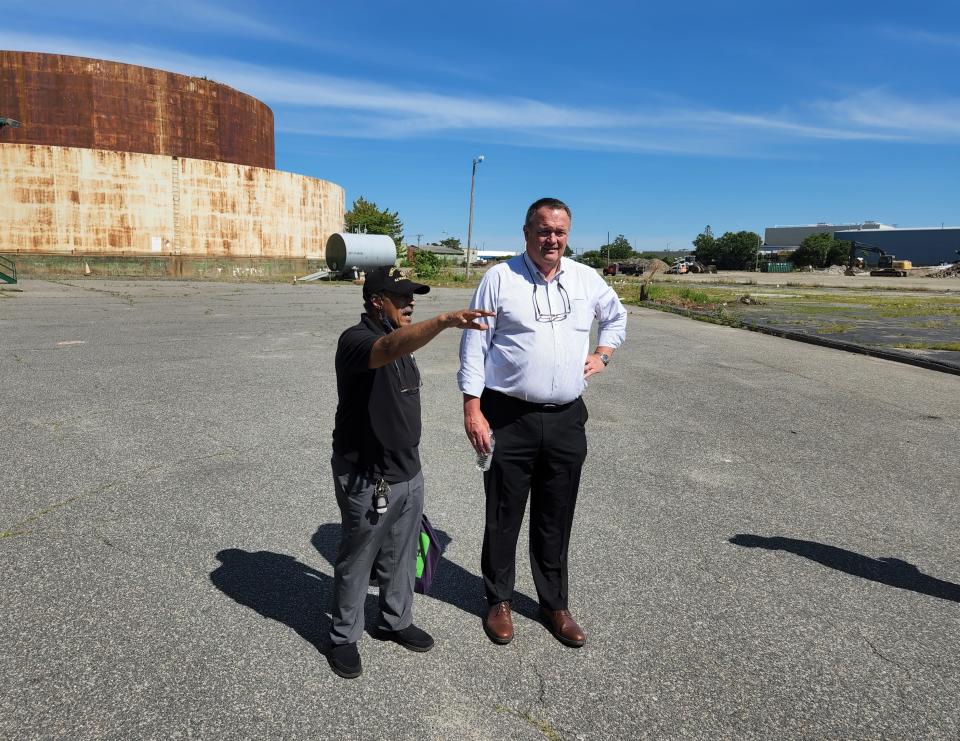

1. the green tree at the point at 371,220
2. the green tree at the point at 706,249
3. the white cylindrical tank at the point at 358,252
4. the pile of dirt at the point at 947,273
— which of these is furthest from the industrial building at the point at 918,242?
the white cylindrical tank at the point at 358,252

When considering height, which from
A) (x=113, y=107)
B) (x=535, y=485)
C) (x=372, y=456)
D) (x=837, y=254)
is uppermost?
(x=113, y=107)

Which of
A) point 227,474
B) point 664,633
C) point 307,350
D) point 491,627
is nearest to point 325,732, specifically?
point 491,627

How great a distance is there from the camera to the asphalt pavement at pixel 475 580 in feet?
9.29

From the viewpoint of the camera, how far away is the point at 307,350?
12.4 m

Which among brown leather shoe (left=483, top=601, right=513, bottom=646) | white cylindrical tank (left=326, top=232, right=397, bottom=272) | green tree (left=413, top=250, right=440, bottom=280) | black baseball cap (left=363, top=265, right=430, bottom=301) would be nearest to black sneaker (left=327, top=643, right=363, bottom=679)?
brown leather shoe (left=483, top=601, right=513, bottom=646)

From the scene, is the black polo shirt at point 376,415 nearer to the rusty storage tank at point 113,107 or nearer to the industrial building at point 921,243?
the rusty storage tank at point 113,107

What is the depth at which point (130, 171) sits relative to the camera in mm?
40500

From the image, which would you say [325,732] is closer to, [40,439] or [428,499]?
[428,499]

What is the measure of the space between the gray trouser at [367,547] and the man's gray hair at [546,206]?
1328 millimetres

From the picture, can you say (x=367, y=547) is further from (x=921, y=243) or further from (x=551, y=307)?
(x=921, y=243)

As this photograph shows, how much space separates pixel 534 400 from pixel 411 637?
4.09 feet

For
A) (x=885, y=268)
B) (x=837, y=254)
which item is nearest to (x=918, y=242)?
(x=837, y=254)

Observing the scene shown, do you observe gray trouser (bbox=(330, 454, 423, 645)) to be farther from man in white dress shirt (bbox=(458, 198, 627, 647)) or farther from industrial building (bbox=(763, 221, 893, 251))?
industrial building (bbox=(763, 221, 893, 251))

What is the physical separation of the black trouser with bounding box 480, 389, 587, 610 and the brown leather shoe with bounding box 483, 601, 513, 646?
0.14ft
